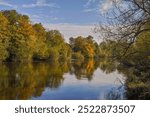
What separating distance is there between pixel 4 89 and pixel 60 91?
11.3ft

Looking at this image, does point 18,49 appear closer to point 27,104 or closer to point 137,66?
point 137,66

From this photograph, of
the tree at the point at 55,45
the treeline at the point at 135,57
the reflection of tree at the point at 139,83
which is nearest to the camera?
the treeline at the point at 135,57

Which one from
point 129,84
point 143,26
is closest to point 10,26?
point 129,84

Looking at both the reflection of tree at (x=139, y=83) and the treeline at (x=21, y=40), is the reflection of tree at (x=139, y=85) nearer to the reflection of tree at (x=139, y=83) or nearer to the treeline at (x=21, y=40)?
the reflection of tree at (x=139, y=83)

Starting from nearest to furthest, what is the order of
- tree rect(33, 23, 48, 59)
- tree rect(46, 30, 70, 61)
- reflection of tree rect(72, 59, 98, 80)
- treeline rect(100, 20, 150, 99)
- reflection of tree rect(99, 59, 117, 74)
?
treeline rect(100, 20, 150, 99), reflection of tree rect(99, 59, 117, 74), reflection of tree rect(72, 59, 98, 80), tree rect(33, 23, 48, 59), tree rect(46, 30, 70, 61)

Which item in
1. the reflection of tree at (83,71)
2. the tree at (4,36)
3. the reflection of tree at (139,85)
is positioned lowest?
the reflection of tree at (83,71)

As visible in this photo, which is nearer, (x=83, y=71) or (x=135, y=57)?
(x=135, y=57)

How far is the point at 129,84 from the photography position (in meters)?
18.3

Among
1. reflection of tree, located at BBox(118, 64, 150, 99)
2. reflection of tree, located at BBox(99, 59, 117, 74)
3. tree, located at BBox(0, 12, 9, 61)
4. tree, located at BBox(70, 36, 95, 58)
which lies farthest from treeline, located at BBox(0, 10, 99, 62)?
reflection of tree, located at BBox(118, 64, 150, 99)

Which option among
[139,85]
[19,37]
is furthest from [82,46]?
[139,85]

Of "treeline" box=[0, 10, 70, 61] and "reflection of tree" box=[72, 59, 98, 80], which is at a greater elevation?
"treeline" box=[0, 10, 70, 61]

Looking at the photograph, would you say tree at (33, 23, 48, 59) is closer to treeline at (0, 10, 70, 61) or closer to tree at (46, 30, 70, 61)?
treeline at (0, 10, 70, 61)

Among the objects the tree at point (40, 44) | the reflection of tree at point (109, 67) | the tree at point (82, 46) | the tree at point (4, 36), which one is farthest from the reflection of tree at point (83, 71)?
the tree at point (82, 46)

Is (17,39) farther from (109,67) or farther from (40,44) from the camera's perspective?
(109,67)
